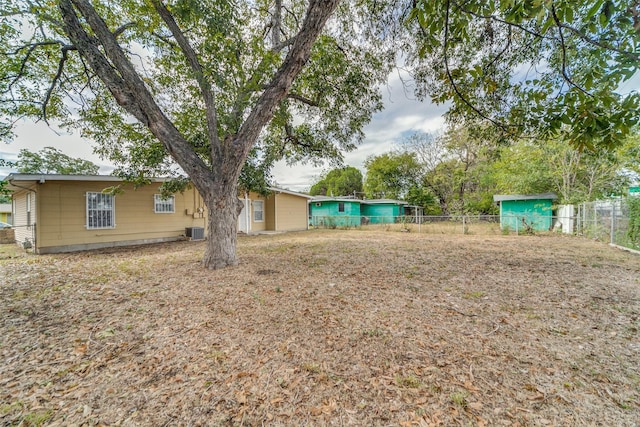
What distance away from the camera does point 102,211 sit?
30.5 feet

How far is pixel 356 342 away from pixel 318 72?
6.05 metres

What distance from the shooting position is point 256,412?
5.62 ft

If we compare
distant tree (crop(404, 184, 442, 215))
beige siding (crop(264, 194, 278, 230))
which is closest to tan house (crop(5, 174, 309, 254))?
Result: beige siding (crop(264, 194, 278, 230))

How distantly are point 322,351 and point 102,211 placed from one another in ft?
35.6

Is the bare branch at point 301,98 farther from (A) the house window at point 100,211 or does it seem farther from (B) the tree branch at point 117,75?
(A) the house window at point 100,211

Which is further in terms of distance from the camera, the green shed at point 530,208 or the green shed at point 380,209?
the green shed at point 380,209

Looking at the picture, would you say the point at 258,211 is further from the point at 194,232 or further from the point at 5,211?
the point at 5,211

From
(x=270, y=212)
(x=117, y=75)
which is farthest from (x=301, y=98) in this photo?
(x=270, y=212)

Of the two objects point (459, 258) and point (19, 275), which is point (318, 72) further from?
point (19, 275)

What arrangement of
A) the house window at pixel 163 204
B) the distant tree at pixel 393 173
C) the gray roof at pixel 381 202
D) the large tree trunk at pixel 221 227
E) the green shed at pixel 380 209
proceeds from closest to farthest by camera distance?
the large tree trunk at pixel 221 227
the house window at pixel 163 204
the gray roof at pixel 381 202
the green shed at pixel 380 209
the distant tree at pixel 393 173

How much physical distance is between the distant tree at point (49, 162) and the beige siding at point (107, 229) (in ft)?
42.8

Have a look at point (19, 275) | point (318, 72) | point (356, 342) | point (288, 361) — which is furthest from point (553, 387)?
point (19, 275)

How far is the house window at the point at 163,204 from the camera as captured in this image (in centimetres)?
1065

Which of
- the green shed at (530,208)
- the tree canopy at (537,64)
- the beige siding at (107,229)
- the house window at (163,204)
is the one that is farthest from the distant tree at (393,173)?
the tree canopy at (537,64)
